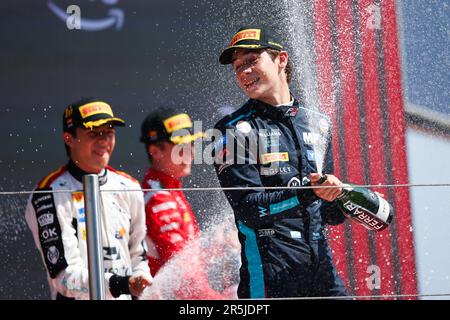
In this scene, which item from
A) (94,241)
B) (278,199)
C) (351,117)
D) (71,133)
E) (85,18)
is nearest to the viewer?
(94,241)

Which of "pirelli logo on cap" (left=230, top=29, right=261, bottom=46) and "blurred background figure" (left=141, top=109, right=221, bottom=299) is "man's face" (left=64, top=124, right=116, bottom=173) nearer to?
"blurred background figure" (left=141, top=109, right=221, bottom=299)

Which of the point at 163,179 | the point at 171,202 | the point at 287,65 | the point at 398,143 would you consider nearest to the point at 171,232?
the point at 171,202

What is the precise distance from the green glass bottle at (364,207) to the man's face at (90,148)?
0.72m

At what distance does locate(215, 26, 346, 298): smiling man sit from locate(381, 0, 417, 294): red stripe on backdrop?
45 cm

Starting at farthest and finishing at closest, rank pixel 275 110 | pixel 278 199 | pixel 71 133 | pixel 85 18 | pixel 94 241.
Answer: pixel 85 18, pixel 71 133, pixel 275 110, pixel 278 199, pixel 94 241

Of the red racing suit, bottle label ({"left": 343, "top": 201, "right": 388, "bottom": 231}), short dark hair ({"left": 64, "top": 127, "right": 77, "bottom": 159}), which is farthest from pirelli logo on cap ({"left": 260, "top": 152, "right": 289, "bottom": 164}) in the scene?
short dark hair ({"left": 64, "top": 127, "right": 77, "bottom": 159})

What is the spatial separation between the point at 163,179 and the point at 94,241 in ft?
3.25

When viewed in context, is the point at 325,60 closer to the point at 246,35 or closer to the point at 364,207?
the point at 246,35

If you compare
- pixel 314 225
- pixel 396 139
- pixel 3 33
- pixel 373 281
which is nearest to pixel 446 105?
pixel 396 139

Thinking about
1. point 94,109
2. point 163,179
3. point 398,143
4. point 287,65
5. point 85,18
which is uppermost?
point 85,18

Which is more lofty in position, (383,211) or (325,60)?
(325,60)

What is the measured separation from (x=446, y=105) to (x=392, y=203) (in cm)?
40

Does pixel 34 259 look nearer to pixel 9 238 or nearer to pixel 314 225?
pixel 9 238

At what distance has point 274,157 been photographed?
311 cm
